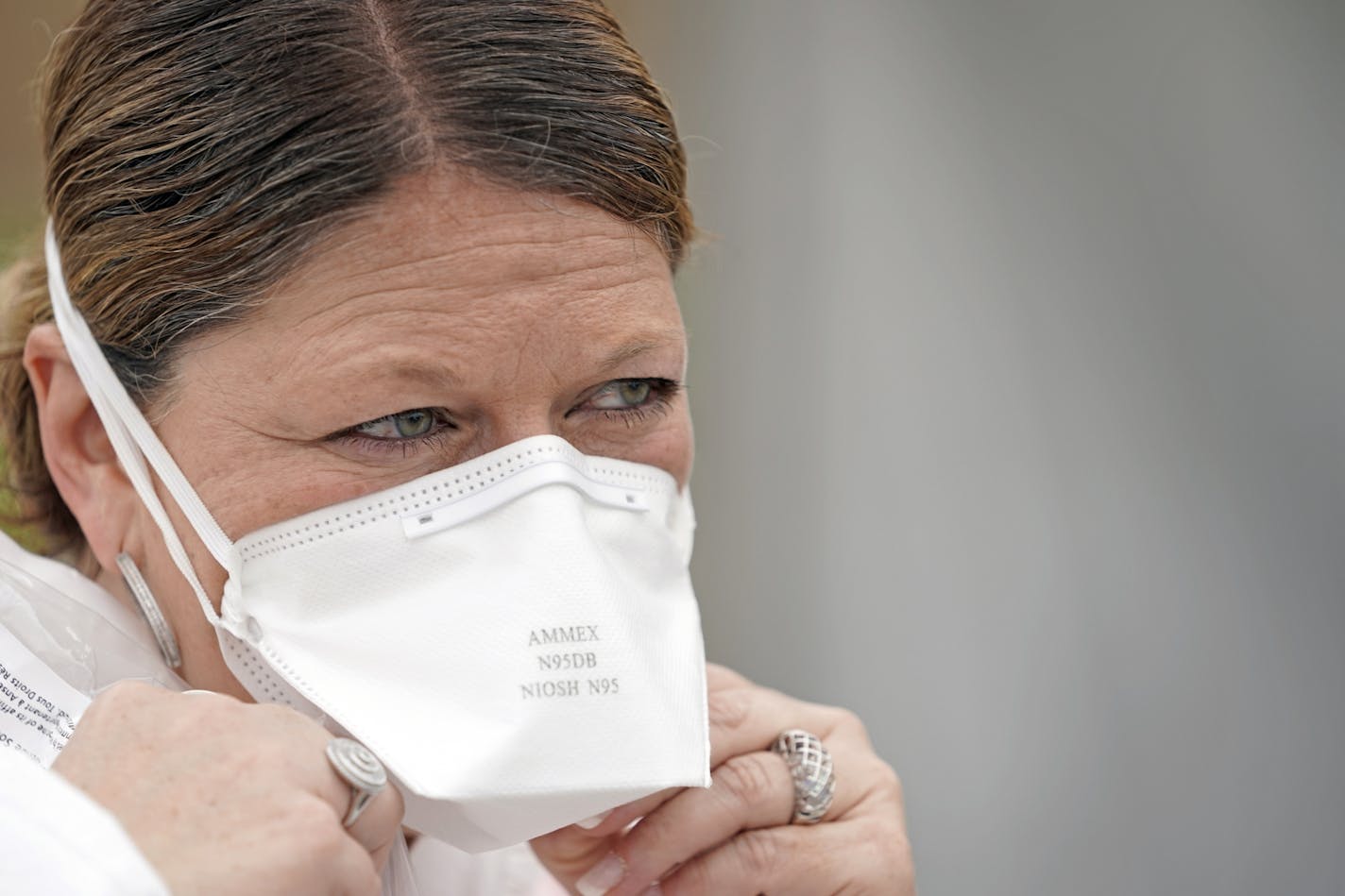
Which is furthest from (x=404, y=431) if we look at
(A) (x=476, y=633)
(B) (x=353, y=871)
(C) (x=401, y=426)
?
(B) (x=353, y=871)

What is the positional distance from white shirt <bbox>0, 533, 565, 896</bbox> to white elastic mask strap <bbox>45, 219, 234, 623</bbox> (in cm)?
17

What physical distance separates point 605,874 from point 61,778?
0.73 metres

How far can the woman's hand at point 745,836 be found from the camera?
1.67 metres

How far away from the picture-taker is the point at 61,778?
117 centimetres

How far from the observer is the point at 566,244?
161cm

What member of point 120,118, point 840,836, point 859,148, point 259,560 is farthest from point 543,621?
point 859,148

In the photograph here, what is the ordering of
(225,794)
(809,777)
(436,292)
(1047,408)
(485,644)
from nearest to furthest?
(225,794) < (485,644) < (436,292) < (809,777) < (1047,408)

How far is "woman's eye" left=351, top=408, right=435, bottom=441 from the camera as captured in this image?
1549 millimetres

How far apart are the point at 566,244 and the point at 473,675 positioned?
21.1 inches

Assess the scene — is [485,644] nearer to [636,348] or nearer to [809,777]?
[636,348]

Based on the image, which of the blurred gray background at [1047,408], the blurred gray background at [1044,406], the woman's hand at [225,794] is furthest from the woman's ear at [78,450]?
the blurred gray background at [1044,406]

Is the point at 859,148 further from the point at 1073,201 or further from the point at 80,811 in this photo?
the point at 80,811

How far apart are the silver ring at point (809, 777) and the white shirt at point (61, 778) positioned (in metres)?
0.52

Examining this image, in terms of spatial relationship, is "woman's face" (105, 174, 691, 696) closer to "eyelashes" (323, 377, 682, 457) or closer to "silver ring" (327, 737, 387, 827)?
"eyelashes" (323, 377, 682, 457)
